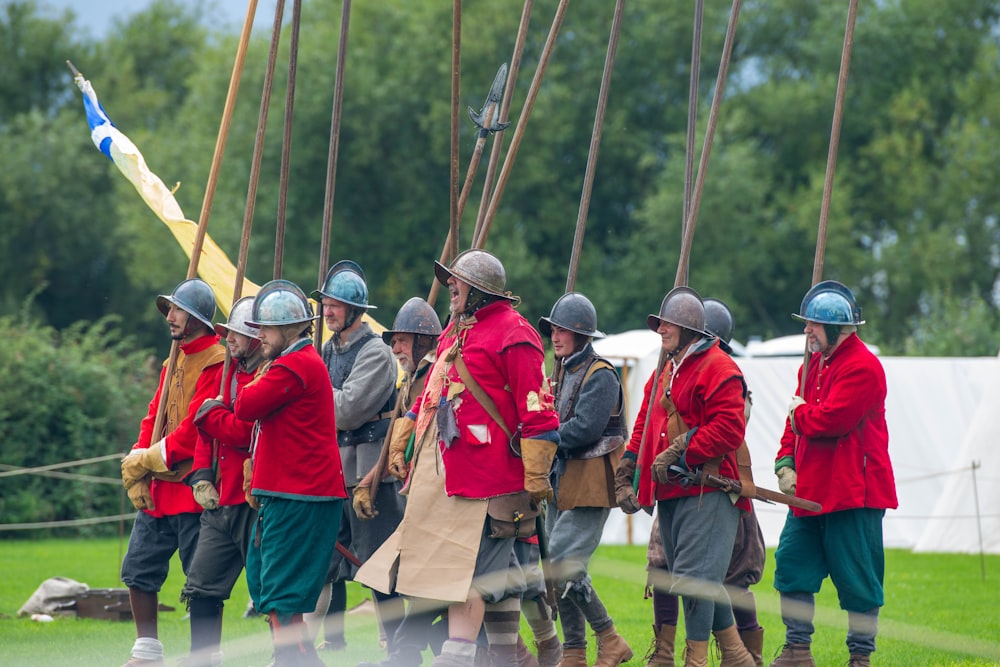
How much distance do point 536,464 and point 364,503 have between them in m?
1.87

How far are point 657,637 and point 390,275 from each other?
81.6 feet

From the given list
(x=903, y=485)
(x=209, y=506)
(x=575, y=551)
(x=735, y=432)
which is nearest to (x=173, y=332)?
(x=209, y=506)

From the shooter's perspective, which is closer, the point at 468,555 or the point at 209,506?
the point at 468,555

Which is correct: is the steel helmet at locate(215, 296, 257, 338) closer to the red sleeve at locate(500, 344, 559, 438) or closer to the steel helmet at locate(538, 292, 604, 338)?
the red sleeve at locate(500, 344, 559, 438)

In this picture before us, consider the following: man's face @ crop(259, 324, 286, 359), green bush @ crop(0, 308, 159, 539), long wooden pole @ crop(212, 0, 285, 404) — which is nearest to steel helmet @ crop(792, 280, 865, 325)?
man's face @ crop(259, 324, 286, 359)

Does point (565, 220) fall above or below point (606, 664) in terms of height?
above

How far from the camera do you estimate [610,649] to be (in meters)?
7.70

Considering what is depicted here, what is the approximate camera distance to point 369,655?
28.9ft

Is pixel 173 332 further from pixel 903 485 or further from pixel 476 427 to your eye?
pixel 903 485

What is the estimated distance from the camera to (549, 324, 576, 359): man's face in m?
8.05

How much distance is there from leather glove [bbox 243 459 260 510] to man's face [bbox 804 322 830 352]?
10.0ft

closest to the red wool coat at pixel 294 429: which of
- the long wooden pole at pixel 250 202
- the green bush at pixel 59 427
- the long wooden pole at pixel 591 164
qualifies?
the long wooden pole at pixel 250 202

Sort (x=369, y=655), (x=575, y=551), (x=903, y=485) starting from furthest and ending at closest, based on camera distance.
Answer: (x=903, y=485)
(x=369, y=655)
(x=575, y=551)

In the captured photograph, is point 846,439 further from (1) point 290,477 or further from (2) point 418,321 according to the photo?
(1) point 290,477
